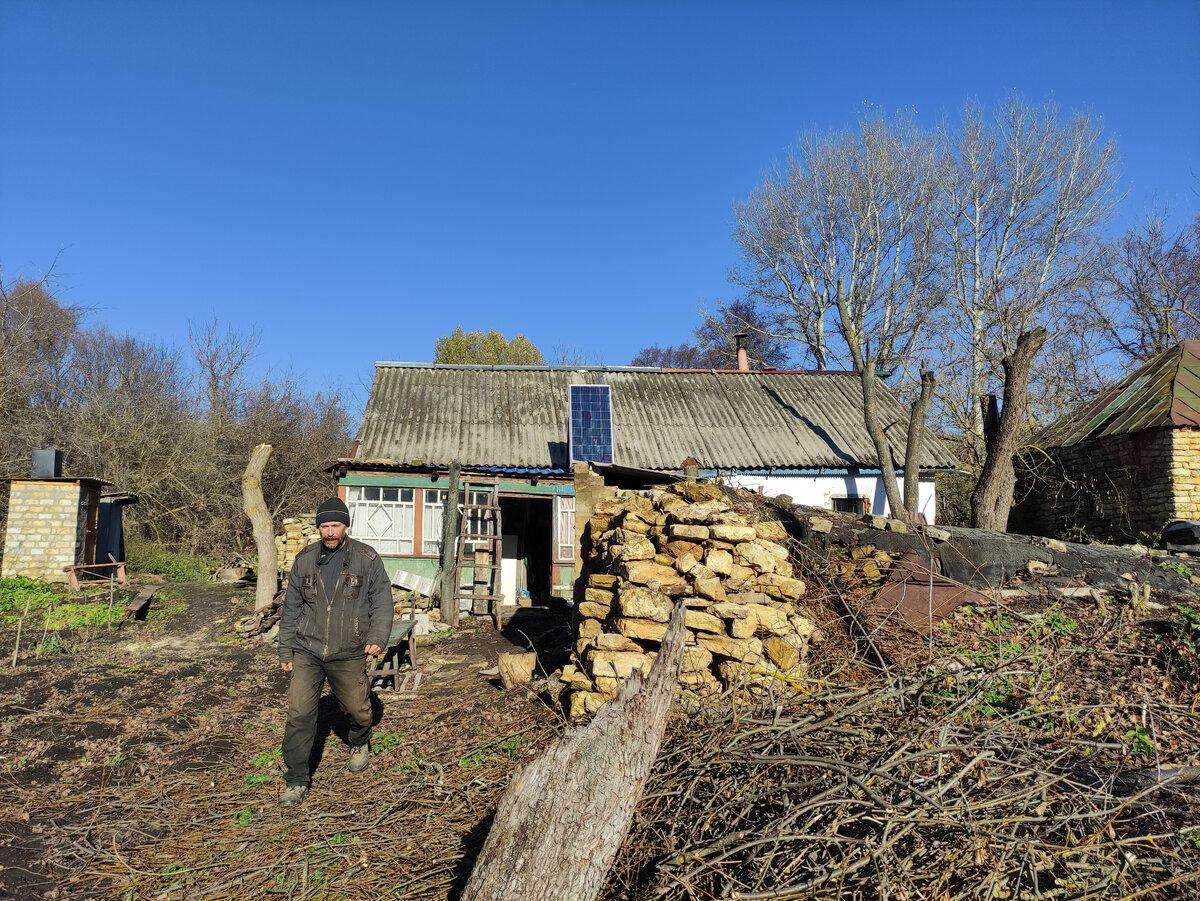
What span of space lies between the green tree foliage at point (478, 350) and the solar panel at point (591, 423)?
1610 cm

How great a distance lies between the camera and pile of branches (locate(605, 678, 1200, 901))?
2709 millimetres

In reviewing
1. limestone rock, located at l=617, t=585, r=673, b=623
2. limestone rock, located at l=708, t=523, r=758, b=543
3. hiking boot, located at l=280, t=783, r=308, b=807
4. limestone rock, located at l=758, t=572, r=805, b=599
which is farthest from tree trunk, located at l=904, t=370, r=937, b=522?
hiking boot, located at l=280, t=783, r=308, b=807

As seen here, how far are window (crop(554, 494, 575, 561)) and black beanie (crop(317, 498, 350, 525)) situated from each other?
9.42 metres

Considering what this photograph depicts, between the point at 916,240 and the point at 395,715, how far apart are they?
80.5ft

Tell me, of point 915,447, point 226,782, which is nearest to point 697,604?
Result: point 226,782

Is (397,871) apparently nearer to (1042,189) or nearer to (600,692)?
(600,692)

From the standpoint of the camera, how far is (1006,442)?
36.0 feet

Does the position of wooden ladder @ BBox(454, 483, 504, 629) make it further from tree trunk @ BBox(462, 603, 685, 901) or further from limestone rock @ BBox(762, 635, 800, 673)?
tree trunk @ BBox(462, 603, 685, 901)

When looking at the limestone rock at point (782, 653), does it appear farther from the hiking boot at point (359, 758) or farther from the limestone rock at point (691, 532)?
the hiking boot at point (359, 758)

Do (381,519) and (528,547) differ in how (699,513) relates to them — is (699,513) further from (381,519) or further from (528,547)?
(528,547)

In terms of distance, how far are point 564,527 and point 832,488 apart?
19.7 ft

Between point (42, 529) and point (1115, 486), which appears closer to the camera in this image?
point (1115, 486)

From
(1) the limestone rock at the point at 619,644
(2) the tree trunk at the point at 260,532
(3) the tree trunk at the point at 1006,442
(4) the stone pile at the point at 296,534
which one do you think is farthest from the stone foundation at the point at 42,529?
(3) the tree trunk at the point at 1006,442

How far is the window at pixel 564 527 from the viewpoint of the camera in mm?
14320
